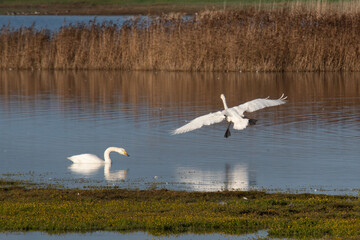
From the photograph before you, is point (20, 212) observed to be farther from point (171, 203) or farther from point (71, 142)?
point (71, 142)

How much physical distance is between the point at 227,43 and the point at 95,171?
21.2m

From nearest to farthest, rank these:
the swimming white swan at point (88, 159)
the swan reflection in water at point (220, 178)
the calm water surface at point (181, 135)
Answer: the swan reflection in water at point (220, 178), the calm water surface at point (181, 135), the swimming white swan at point (88, 159)

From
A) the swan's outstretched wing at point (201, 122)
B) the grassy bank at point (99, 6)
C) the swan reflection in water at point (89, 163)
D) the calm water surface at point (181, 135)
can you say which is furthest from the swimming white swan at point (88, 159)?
the grassy bank at point (99, 6)

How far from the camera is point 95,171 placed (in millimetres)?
13875

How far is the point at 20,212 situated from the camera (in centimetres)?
1003

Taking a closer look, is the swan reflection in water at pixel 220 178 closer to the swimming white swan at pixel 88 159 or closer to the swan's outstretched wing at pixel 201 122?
the swan's outstretched wing at pixel 201 122

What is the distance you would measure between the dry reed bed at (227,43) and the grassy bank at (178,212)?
77.5 ft

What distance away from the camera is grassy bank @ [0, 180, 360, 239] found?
9383mm

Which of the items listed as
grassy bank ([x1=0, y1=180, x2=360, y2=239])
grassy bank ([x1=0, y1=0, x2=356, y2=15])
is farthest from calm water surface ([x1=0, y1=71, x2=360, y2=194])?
grassy bank ([x1=0, y1=0, x2=356, y2=15])

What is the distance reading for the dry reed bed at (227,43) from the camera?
3444 centimetres

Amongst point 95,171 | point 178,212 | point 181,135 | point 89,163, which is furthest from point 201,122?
point 178,212

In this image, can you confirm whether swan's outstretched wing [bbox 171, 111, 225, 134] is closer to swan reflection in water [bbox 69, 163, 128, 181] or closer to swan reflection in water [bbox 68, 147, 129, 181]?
swan reflection in water [bbox 68, 147, 129, 181]

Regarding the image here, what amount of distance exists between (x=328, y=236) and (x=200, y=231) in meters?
1.53

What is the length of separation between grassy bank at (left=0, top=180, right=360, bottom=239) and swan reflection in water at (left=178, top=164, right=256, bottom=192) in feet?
2.75
